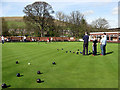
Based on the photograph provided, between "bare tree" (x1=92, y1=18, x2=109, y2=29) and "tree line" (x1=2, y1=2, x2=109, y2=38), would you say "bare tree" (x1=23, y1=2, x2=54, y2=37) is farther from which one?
"bare tree" (x1=92, y1=18, x2=109, y2=29)

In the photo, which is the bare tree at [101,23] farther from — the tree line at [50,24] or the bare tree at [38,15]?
the bare tree at [38,15]

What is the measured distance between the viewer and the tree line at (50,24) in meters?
61.8

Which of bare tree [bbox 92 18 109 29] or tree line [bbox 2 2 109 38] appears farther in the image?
bare tree [bbox 92 18 109 29]

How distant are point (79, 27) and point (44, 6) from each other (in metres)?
22.4

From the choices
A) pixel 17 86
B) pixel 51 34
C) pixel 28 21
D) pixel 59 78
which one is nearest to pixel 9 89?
pixel 17 86

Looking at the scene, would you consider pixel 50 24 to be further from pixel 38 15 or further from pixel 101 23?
pixel 101 23

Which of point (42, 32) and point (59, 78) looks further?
point (42, 32)

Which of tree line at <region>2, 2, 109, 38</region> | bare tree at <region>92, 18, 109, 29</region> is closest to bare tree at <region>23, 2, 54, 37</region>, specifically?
tree line at <region>2, 2, 109, 38</region>

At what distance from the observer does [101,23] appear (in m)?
87.1

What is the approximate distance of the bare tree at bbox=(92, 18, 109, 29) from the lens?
284 feet

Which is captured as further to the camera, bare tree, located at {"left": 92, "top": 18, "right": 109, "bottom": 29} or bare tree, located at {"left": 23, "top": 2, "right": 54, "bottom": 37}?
bare tree, located at {"left": 92, "top": 18, "right": 109, "bottom": 29}

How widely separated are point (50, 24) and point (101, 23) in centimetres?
3682

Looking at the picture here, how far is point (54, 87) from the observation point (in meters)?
5.44

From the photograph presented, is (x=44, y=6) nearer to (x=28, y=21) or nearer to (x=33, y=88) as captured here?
(x=28, y=21)
